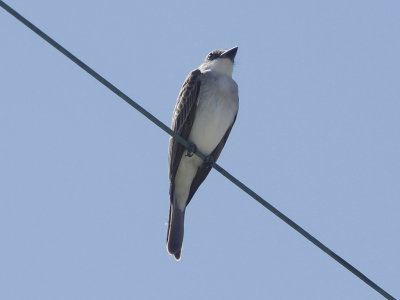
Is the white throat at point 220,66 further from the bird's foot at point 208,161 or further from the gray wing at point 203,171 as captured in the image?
the bird's foot at point 208,161

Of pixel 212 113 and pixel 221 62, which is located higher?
pixel 221 62

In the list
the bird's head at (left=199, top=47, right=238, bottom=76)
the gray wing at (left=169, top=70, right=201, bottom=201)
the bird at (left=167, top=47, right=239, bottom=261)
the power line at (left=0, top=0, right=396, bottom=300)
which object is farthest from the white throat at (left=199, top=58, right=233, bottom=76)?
the power line at (left=0, top=0, right=396, bottom=300)

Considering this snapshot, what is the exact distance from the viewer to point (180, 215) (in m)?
11.5

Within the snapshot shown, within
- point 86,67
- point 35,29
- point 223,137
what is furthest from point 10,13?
point 223,137

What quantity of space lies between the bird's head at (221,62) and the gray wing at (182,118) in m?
0.64

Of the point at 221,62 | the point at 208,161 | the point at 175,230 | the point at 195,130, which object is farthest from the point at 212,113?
the point at 175,230

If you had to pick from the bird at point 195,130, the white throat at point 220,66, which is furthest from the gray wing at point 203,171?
the white throat at point 220,66

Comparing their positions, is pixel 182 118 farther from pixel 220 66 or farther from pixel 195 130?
pixel 220 66

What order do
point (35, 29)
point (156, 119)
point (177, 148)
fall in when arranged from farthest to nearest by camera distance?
point (177, 148) → point (156, 119) → point (35, 29)

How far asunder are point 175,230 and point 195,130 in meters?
1.26

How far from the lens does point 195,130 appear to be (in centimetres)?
1108

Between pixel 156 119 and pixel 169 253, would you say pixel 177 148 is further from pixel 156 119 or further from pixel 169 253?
pixel 156 119

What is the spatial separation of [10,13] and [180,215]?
5230 millimetres

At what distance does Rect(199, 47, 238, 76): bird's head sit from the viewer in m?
11.9
